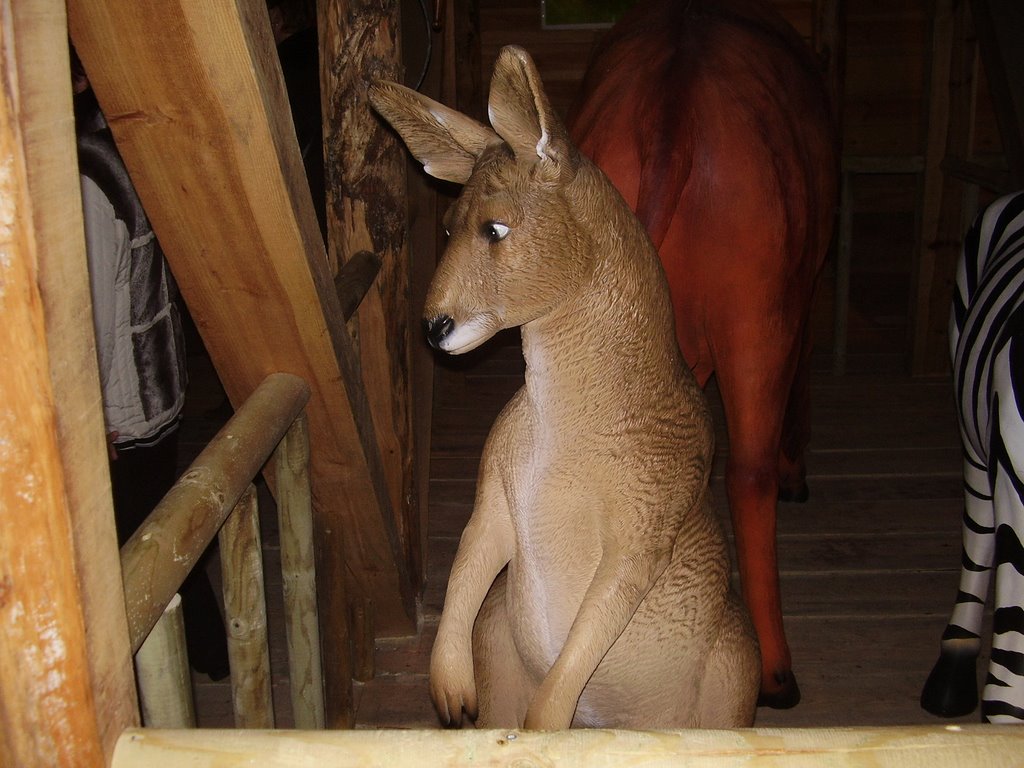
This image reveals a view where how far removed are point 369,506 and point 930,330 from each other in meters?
3.19

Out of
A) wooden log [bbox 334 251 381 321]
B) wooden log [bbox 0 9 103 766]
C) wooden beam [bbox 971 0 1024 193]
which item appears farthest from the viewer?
wooden beam [bbox 971 0 1024 193]

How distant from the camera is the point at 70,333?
2.62 ft

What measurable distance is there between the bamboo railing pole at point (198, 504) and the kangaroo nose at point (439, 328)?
0.35 metres

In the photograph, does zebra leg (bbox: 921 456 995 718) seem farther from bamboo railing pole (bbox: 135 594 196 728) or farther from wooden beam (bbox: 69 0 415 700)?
bamboo railing pole (bbox: 135 594 196 728)

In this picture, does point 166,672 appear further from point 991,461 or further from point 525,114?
point 991,461

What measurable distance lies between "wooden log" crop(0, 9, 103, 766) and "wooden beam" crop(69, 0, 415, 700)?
0.54 meters

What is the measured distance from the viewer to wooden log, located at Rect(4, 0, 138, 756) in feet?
2.45

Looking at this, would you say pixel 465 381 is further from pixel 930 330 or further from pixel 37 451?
pixel 37 451

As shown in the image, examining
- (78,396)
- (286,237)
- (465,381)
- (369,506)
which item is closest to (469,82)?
(465,381)

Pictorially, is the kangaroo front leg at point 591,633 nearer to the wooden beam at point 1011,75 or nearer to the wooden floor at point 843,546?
the wooden floor at point 843,546

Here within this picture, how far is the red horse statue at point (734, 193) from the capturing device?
6.08 ft

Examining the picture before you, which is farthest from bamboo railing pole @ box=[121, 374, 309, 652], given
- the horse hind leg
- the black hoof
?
the black hoof

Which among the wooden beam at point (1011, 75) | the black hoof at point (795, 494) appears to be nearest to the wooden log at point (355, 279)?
the black hoof at point (795, 494)

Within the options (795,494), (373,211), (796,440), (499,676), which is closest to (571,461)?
(499,676)
